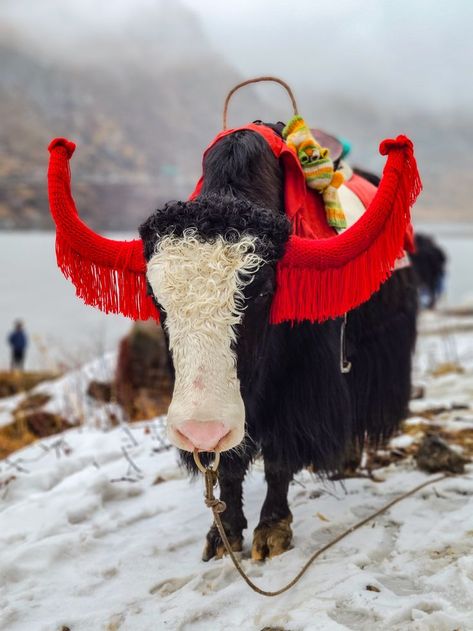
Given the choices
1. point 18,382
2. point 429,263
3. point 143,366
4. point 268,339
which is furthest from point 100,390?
point 268,339

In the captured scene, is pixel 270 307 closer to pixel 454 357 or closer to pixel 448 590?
pixel 448 590

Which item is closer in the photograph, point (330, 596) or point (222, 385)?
point (222, 385)

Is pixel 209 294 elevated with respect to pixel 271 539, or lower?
elevated

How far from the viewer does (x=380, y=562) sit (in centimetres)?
204

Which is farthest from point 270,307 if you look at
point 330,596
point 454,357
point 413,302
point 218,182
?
point 454,357

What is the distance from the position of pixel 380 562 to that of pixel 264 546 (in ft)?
1.39

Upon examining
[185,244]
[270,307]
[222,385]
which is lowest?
[222,385]

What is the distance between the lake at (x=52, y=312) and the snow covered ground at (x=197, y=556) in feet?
10.8

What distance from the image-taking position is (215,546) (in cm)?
224

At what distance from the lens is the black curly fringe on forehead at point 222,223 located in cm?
164

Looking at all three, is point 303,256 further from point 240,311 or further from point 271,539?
point 271,539

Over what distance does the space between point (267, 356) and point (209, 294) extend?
0.48m

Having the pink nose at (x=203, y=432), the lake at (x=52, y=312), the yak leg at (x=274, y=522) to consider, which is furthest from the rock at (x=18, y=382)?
the pink nose at (x=203, y=432)

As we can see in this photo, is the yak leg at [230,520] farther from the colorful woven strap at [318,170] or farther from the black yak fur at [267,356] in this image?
the colorful woven strap at [318,170]
